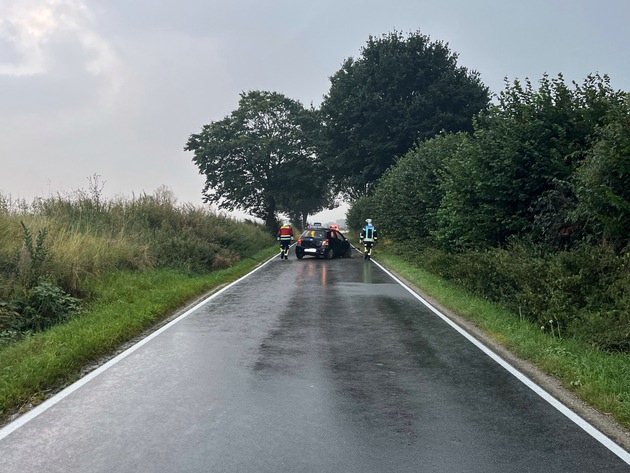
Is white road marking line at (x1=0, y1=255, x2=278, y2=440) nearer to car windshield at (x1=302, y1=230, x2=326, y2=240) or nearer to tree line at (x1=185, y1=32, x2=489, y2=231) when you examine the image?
car windshield at (x1=302, y1=230, x2=326, y2=240)

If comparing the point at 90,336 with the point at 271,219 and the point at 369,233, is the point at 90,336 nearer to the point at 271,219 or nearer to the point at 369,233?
the point at 369,233

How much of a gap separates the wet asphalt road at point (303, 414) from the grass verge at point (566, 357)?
1.85 ft

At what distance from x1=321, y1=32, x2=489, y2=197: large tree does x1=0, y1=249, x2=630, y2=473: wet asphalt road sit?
36.2 meters

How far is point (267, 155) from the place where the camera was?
5375cm

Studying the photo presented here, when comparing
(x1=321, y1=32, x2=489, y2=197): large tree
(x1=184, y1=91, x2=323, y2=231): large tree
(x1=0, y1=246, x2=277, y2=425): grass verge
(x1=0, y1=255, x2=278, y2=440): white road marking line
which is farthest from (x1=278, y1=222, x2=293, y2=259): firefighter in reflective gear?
(x1=184, y1=91, x2=323, y2=231): large tree

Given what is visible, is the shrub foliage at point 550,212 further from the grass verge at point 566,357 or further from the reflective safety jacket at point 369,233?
the reflective safety jacket at point 369,233

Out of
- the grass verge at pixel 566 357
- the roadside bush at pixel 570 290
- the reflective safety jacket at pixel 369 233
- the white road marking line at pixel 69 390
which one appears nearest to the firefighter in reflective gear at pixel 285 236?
the reflective safety jacket at pixel 369 233

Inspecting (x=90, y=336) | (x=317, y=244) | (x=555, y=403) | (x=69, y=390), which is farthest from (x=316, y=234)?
(x=555, y=403)

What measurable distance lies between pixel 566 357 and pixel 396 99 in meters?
40.0

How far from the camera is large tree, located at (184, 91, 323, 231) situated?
54.6 metres

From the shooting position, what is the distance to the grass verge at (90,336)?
20.9ft

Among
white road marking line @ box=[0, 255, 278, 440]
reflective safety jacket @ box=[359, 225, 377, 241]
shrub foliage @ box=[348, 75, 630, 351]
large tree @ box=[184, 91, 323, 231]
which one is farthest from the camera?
large tree @ box=[184, 91, 323, 231]

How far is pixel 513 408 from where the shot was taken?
5.79 m

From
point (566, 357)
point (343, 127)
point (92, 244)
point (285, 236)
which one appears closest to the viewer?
point (566, 357)
